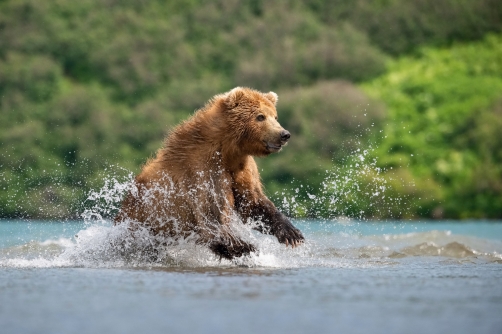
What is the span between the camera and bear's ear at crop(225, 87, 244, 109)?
9375 millimetres

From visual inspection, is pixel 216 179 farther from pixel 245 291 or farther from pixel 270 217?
pixel 245 291

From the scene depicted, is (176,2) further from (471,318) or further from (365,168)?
(471,318)

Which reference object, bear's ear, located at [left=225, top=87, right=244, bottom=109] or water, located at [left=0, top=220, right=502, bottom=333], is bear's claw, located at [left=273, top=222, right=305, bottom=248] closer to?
water, located at [left=0, top=220, right=502, bottom=333]

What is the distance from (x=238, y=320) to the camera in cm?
620

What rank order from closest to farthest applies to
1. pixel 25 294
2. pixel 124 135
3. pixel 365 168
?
pixel 25 294
pixel 365 168
pixel 124 135

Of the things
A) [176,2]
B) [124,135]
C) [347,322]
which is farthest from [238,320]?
[176,2]

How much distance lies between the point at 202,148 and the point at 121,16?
25.6 m

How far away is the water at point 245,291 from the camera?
6.12 metres

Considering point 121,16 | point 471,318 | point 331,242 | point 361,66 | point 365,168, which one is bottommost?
point 471,318

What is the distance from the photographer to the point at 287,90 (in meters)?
31.7

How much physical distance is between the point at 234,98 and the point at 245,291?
8.67ft

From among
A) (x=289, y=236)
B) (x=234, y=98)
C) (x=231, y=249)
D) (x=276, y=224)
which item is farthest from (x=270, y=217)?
(x=234, y=98)

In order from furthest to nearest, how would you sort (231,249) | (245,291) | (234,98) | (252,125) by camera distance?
(234,98), (252,125), (231,249), (245,291)

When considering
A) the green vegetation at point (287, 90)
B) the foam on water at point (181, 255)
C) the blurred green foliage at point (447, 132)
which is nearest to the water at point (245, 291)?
the foam on water at point (181, 255)
